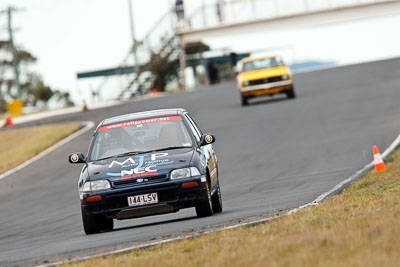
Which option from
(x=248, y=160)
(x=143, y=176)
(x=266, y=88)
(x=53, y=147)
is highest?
(x=143, y=176)

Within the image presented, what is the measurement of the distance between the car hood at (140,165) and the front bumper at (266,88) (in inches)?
909

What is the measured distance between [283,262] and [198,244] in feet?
6.71

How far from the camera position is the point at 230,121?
32.5 m

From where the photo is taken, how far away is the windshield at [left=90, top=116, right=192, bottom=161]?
42.6ft

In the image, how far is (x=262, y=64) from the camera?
36.3m

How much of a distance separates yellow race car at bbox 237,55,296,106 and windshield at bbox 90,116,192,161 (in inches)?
877

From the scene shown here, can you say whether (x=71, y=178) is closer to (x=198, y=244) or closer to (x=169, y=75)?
(x=198, y=244)

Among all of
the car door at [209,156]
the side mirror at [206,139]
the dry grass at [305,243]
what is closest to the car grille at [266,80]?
the car door at [209,156]

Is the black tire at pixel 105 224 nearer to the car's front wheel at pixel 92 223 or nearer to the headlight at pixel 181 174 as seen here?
the car's front wheel at pixel 92 223

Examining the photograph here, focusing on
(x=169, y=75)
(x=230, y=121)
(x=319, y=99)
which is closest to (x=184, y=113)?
(x=230, y=121)

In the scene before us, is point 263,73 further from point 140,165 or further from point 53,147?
point 140,165

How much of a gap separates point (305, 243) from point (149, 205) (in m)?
4.29

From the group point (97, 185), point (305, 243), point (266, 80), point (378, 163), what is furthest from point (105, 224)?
point (266, 80)

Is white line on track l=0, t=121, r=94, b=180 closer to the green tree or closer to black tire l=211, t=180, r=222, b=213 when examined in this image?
black tire l=211, t=180, r=222, b=213
